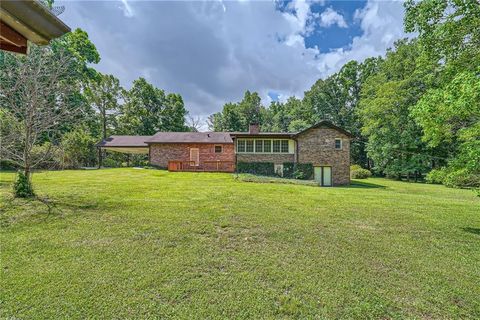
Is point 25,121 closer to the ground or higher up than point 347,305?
higher up

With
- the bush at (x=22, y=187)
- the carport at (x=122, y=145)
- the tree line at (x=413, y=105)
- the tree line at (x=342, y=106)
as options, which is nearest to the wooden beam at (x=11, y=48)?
the tree line at (x=342, y=106)

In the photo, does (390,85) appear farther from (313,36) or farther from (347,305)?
(347,305)

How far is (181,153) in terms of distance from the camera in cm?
2239

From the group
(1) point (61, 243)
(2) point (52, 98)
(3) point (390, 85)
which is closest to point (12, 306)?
(1) point (61, 243)

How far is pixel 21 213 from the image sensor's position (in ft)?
20.0

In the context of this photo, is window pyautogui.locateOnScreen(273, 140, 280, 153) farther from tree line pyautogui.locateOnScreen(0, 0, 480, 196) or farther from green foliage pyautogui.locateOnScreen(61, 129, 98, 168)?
green foliage pyautogui.locateOnScreen(61, 129, 98, 168)

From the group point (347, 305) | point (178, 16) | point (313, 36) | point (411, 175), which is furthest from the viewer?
point (411, 175)

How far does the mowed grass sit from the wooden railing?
515 inches

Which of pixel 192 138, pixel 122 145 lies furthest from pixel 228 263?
pixel 122 145

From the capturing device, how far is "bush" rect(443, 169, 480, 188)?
6.53m

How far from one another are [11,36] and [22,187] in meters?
7.92

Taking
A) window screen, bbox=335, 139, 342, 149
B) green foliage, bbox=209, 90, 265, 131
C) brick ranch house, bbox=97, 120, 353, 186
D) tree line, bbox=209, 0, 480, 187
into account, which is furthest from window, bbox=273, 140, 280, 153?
green foliage, bbox=209, 90, 265, 131

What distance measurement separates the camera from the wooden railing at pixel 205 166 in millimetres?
20452

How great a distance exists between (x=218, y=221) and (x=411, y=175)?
3003cm
